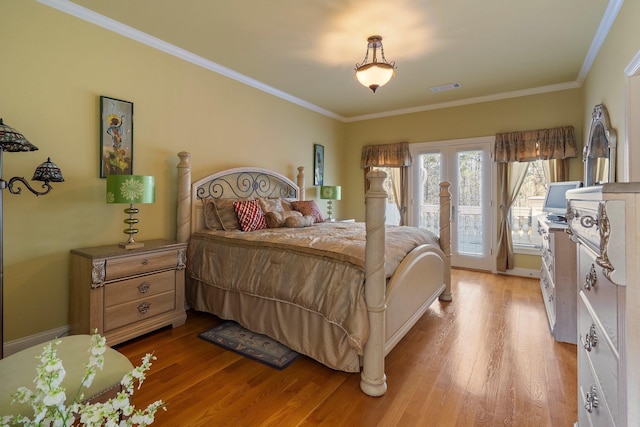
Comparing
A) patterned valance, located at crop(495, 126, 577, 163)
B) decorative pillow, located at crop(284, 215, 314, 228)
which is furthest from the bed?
patterned valance, located at crop(495, 126, 577, 163)

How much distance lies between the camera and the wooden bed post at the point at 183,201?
10.2 ft

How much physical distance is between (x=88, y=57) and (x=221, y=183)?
1670 millimetres

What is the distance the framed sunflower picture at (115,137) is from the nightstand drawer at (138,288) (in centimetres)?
100

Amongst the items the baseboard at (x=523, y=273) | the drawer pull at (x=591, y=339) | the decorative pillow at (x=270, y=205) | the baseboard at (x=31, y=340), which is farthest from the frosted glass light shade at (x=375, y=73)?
the baseboard at (x=523, y=273)

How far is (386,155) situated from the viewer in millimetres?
5504

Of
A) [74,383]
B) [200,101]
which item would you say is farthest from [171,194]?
[74,383]

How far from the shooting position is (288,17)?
8.65ft

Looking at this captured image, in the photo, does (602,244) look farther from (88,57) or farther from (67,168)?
(88,57)

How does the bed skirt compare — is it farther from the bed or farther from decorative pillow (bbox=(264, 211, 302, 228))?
decorative pillow (bbox=(264, 211, 302, 228))

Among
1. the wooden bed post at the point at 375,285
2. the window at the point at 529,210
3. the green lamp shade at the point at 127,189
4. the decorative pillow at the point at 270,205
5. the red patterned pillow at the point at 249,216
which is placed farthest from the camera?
the window at the point at 529,210

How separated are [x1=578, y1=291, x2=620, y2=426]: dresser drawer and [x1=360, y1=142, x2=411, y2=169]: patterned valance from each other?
432 centimetres

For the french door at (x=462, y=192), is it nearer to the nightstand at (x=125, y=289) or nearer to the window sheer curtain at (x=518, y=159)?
the window sheer curtain at (x=518, y=159)

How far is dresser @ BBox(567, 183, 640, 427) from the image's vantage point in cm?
66

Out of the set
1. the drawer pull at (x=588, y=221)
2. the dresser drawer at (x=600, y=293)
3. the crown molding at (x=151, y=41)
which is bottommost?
the dresser drawer at (x=600, y=293)
